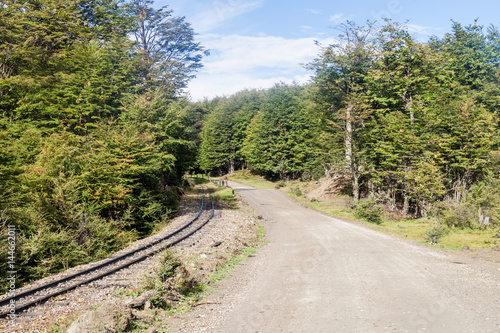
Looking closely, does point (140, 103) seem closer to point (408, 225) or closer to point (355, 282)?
point (355, 282)

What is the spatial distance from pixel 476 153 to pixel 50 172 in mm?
30637

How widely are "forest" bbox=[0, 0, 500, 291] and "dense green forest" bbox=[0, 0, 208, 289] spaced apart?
0.10 metres

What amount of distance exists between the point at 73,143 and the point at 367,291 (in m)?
18.2

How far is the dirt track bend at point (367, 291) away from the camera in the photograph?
24.0ft

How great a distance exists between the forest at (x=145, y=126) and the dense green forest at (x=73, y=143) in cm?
10

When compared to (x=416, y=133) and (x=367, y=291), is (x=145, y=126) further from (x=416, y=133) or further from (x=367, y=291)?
(x=416, y=133)

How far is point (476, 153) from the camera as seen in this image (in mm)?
25844

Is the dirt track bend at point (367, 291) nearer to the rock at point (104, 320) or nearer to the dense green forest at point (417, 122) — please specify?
the rock at point (104, 320)

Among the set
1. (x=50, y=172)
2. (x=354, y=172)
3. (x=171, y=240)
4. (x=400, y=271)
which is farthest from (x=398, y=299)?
(x=354, y=172)

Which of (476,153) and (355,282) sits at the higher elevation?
(476,153)

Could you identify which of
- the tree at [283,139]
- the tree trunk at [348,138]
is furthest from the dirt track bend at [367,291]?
the tree at [283,139]

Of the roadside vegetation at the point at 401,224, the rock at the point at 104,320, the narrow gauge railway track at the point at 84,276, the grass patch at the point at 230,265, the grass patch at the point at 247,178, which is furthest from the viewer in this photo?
the grass patch at the point at 247,178

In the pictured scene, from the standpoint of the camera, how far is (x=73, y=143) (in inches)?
751

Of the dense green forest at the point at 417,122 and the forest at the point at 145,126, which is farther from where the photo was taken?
the dense green forest at the point at 417,122
